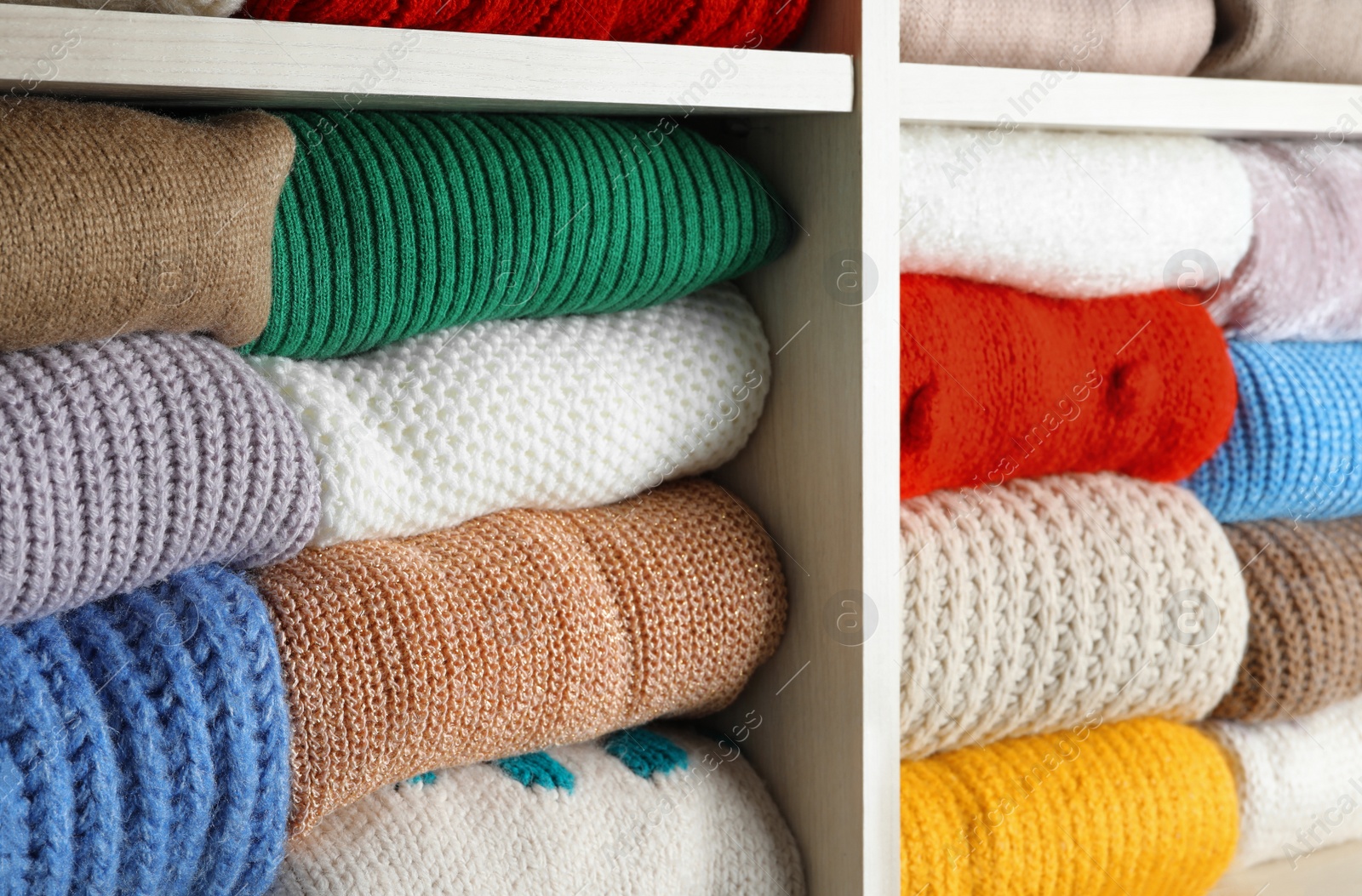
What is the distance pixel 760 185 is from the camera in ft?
2.06

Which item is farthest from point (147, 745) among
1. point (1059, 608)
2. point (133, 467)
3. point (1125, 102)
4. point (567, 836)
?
→ point (1125, 102)

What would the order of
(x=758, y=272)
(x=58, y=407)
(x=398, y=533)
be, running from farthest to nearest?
(x=758, y=272) < (x=398, y=533) < (x=58, y=407)

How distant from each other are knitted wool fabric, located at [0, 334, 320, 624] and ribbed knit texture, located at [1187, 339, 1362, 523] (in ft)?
1.92

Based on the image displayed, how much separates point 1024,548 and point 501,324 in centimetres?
34

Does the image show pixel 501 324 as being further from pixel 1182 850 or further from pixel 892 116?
pixel 1182 850

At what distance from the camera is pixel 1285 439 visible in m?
0.76

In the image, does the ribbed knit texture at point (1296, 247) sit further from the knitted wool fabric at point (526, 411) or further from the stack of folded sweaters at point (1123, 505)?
the knitted wool fabric at point (526, 411)

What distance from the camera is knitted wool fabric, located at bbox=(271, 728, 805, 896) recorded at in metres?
0.54

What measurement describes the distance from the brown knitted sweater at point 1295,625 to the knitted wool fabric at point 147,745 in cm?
61

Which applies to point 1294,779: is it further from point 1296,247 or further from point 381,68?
point 381,68

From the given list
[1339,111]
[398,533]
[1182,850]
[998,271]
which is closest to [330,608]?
[398,533]

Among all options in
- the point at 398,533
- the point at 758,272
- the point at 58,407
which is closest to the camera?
the point at 58,407

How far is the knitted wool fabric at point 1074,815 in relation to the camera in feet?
2.22

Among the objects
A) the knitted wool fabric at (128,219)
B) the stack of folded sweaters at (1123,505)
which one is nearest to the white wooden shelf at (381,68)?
the knitted wool fabric at (128,219)
